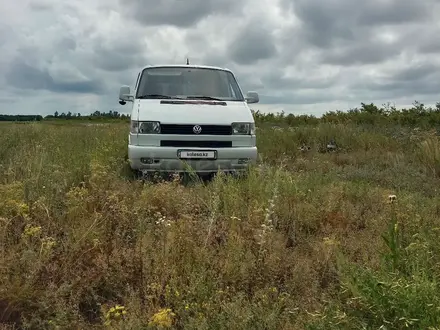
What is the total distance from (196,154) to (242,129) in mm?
832

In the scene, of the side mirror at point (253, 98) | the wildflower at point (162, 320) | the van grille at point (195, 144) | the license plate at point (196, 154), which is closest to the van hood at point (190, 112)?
the van grille at point (195, 144)

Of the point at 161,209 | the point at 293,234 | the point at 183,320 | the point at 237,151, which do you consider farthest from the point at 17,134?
the point at 183,320

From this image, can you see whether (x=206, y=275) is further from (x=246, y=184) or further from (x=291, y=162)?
(x=291, y=162)

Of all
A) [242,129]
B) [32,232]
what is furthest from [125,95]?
[32,232]

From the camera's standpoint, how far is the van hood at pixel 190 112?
671cm

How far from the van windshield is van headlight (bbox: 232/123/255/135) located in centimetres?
102

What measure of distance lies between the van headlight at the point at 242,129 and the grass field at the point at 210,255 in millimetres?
936

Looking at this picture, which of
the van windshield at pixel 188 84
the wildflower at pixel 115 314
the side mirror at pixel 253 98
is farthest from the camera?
the side mirror at pixel 253 98

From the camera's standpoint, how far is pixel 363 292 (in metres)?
2.76

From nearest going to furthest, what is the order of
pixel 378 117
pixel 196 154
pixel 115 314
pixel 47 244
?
pixel 115 314 < pixel 47 244 < pixel 196 154 < pixel 378 117

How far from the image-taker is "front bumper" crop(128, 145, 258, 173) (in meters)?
6.61

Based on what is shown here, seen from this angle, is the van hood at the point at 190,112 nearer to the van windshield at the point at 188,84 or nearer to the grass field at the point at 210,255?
the van windshield at the point at 188,84

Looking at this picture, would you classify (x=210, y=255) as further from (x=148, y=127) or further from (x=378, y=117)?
(x=378, y=117)

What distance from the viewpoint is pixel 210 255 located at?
3.55m
